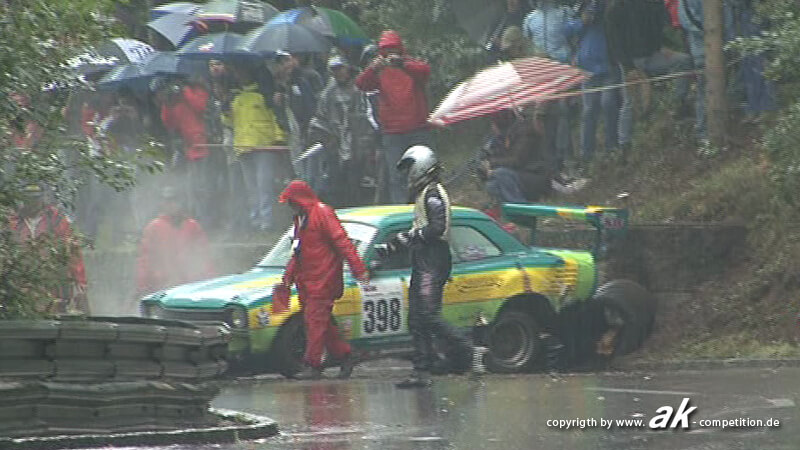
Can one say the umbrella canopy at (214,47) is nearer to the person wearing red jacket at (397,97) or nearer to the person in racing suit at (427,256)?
the person wearing red jacket at (397,97)

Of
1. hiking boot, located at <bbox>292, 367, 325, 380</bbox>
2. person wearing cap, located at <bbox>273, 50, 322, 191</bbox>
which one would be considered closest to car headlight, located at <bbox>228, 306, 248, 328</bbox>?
hiking boot, located at <bbox>292, 367, 325, 380</bbox>

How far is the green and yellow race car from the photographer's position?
→ 19.2 metres

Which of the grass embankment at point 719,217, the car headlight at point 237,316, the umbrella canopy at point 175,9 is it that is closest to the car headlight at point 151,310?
the car headlight at point 237,316

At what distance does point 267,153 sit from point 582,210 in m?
7.95

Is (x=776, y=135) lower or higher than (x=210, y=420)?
higher

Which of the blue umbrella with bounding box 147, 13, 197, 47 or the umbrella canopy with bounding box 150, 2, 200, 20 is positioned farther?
the umbrella canopy with bounding box 150, 2, 200, 20

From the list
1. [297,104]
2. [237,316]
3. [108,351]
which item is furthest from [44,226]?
[297,104]

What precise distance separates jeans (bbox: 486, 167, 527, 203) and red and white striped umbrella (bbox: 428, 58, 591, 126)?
2.70ft

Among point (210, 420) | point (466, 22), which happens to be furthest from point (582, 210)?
point (466, 22)

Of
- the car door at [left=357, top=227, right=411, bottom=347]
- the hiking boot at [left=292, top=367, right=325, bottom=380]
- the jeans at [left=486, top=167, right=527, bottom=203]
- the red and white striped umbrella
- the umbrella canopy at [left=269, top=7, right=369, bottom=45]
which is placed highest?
the umbrella canopy at [left=269, top=7, right=369, bottom=45]

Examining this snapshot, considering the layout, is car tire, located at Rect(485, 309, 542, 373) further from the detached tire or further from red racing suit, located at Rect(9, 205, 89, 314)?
red racing suit, located at Rect(9, 205, 89, 314)

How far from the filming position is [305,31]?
88.5 feet

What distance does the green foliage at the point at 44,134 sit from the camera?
13.9 m

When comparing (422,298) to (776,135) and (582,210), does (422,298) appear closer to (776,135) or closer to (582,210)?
(582,210)
